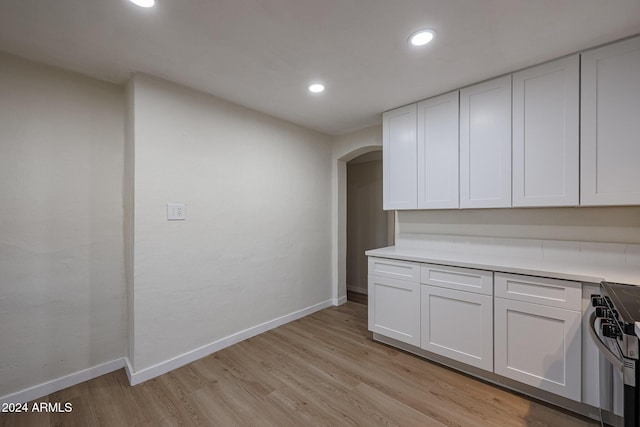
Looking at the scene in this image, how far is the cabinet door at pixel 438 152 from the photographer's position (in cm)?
240

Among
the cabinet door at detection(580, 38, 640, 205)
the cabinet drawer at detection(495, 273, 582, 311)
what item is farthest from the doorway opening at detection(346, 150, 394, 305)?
the cabinet door at detection(580, 38, 640, 205)

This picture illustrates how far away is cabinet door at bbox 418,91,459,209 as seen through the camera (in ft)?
7.87

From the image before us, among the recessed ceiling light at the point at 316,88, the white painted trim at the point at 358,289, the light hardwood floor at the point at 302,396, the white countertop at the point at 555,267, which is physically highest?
the recessed ceiling light at the point at 316,88

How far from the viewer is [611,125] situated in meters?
1.74

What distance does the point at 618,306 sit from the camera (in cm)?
117

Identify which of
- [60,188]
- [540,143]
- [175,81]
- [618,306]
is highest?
[175,81]

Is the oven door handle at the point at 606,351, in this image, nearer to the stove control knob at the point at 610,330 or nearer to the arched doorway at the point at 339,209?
the stove control knob at the point at 610,330

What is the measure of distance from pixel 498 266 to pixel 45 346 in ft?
10.8

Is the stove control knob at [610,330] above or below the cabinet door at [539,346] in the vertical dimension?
above

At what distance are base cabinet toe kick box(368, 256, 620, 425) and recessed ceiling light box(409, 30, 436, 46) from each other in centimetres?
162

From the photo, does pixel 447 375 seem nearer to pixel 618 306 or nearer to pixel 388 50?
pixel 618 306

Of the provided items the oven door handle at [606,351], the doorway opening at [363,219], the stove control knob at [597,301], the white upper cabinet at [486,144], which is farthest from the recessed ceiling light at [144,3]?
the doorway opening at [363,219]

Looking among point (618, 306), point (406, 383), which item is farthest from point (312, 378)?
point (618, 306)

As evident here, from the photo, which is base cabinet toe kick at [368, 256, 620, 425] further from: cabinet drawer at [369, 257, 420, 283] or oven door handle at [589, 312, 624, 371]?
oven door handle at [589, 312, 624, 371]
